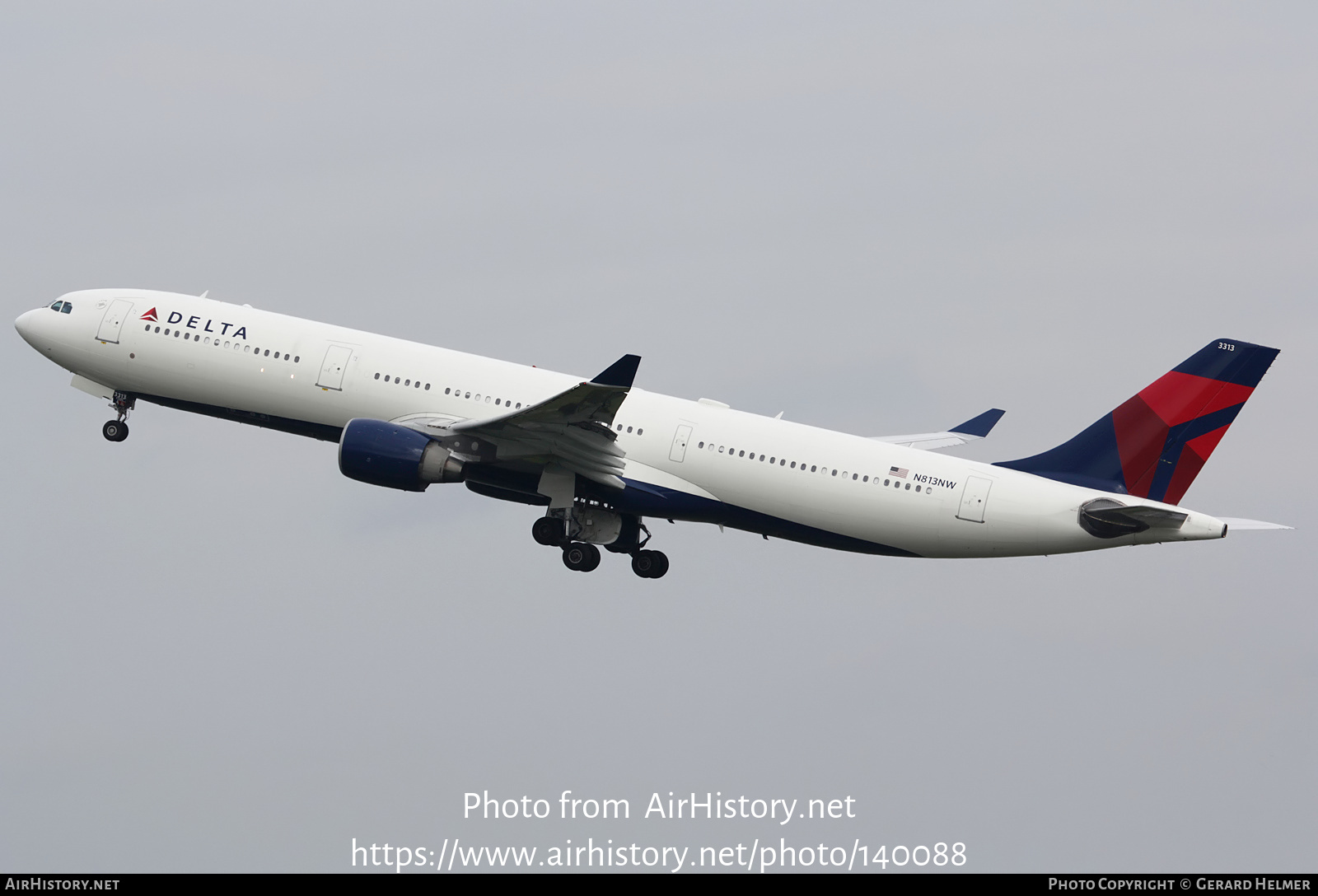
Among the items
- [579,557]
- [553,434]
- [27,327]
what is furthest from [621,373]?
[27,327]

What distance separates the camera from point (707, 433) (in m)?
45.4

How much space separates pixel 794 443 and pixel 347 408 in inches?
514

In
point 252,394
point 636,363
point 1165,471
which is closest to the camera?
point 636,363

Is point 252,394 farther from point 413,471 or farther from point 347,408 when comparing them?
point 413,471

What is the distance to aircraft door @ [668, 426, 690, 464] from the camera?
149 ft

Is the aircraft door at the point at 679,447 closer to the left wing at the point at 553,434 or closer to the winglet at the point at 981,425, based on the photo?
the left wing at the point at 553,434

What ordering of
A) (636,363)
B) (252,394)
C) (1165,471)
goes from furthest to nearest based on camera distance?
(252,394) → (1165,471) → (636,363)

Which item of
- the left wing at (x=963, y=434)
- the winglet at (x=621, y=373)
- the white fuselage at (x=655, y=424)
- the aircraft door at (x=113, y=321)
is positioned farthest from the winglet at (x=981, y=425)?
the aircraft door at (x=113, y=321)

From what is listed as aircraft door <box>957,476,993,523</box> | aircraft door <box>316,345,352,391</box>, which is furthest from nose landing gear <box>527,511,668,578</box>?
aircraft door <box>957,476,993,523</box>

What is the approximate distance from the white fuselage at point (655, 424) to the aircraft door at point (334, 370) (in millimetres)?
54

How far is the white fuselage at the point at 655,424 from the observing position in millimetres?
43969

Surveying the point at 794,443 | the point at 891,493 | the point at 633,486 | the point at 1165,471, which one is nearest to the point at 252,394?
the point at 633,486

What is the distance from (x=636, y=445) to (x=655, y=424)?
2.65 feet

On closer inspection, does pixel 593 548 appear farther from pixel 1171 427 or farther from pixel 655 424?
pixel 1171 427
